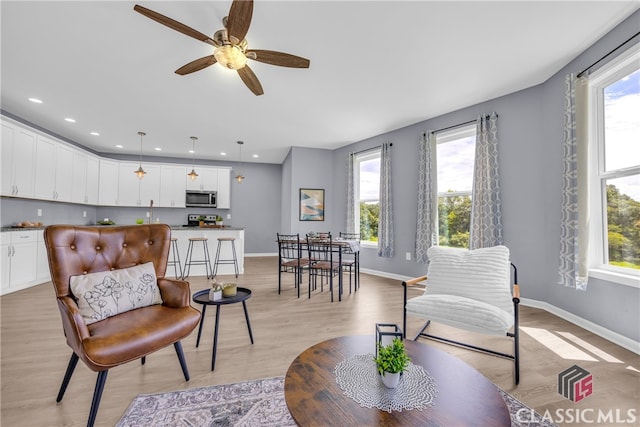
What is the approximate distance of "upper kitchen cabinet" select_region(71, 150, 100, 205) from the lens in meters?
5.46

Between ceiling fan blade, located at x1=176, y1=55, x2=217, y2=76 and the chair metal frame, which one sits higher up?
ceiling fan blade, located at x1=176, y1=55, x2=217, y2=76

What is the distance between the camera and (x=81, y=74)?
3.19 m

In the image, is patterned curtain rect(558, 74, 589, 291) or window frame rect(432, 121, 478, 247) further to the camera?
window frame rect(432, 121, 478, 247)

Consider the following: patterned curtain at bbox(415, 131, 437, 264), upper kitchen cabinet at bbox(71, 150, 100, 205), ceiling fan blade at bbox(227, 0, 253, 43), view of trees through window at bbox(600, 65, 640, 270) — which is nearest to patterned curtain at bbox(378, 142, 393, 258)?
patterned curtain at bbox(415, 131, 437, 264)

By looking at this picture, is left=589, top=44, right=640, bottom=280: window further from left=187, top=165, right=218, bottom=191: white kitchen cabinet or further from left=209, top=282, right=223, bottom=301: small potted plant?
left=187, top=165, right=218, bottom=191: white kitchen cabinet

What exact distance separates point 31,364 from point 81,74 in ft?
10.1

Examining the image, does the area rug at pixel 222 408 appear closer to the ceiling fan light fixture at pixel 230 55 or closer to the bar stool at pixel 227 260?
the ceiling fan light fixture at pixel 230 55

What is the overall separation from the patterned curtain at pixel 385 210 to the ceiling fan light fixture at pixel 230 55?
11.9 feet

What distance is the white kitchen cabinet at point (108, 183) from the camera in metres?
6.27

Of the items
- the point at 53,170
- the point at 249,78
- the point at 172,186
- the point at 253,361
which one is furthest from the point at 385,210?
the point at 53,170

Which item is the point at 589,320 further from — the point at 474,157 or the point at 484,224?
the point at 474,157

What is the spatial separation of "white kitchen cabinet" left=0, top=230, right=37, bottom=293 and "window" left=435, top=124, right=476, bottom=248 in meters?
6.55

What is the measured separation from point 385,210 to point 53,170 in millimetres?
6117

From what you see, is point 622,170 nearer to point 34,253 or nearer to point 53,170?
point 34,253
